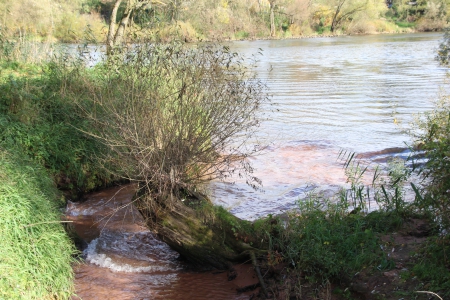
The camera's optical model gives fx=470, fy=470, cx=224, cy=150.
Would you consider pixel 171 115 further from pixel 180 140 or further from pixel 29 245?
pixel 29 245

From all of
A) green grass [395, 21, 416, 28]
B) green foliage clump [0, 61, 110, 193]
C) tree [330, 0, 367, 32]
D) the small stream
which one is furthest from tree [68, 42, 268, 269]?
green grass [395, 21, 416, 28]

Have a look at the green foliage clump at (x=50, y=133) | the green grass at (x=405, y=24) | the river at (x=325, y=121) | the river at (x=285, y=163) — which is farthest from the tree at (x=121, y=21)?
the green grass at (x=405, y=24)

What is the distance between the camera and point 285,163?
33.6 ft

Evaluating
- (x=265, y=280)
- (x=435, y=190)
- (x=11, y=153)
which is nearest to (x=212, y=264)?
(x=265, y=280)

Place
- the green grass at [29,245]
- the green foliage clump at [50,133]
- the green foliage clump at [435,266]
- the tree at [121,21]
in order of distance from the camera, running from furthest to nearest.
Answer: the tree at [121,21] → the green foliage clump at [50,133] → the green grass at [29,245] → the green foliage clump at [435,266]

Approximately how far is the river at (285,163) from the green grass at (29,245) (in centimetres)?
57

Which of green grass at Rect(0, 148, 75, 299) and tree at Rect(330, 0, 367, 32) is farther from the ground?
tree at Rect(330, 0, 367, 32)

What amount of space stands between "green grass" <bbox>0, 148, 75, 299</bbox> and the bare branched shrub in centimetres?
111

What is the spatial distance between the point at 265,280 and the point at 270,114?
34.1 feet

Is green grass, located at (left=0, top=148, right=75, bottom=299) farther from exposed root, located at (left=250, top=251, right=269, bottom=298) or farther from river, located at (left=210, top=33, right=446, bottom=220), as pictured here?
river, located at (left=210, top=33, right=446, bottom=220)

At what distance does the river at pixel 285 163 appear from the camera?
5.57 metres

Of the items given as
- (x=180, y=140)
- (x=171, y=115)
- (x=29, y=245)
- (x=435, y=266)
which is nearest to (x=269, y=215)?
(x=180, y=140)

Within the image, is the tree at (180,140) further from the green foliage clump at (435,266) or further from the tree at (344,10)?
the tree at (344,10)

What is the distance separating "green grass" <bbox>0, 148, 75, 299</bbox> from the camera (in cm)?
419
